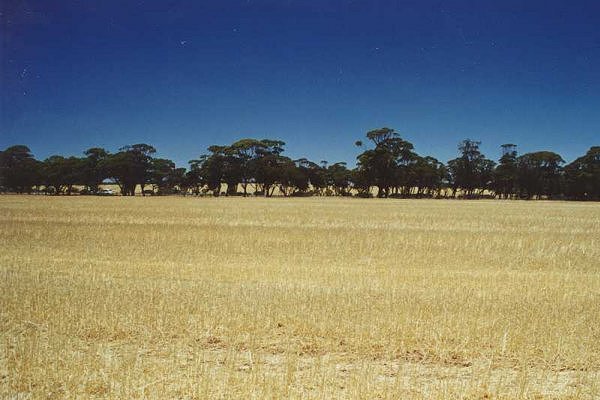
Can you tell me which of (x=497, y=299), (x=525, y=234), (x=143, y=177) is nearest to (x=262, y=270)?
(x=497, y=299)

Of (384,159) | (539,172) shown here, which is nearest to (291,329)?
(384,159)

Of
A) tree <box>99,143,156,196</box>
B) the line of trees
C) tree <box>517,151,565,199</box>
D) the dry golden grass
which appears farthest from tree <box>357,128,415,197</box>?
the dry golden grass

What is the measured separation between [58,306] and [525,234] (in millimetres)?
27863

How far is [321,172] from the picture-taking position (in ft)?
427

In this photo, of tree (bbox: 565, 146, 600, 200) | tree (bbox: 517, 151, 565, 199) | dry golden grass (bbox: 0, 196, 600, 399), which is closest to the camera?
dry golden grass (bbox: 0, 196, 600, 399)

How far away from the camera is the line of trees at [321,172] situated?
107562 mm

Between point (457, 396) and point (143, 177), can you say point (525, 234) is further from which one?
point (143, 177)

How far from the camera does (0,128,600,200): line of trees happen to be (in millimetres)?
107562

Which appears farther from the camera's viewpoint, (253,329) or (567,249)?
(567,249)

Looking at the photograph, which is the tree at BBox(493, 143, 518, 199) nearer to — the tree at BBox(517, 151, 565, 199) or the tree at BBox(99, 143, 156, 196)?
the tree at BBox(517, 151, 565, 199)

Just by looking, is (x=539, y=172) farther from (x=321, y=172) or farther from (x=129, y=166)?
(x=129, y=166)

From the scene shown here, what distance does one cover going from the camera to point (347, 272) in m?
14.6

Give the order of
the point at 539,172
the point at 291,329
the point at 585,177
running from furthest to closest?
the point at 539,172
the point at 585,177
the point at 291,329

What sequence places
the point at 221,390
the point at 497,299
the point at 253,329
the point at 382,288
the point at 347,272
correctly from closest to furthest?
1. the point at 221,390
2. the point at 253,329
3. the point at 497,299
4. the point at 382,288
5. the point at 347,272
